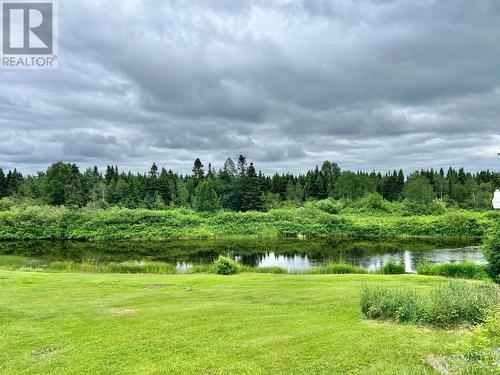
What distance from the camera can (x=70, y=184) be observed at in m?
88.7

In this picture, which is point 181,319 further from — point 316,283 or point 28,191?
point 28,191

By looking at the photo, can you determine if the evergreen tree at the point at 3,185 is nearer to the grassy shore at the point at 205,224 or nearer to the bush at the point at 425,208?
the grassy shore at the point at 205,224

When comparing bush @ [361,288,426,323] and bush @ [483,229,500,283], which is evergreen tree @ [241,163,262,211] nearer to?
bush @ [483,229,500,283]

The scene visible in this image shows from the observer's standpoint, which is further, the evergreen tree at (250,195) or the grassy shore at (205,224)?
the evergreen tree at (250,195)

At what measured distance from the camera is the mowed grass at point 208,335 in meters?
9.38

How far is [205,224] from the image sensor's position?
7506 centimetres

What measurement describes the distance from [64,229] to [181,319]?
66.5 meters

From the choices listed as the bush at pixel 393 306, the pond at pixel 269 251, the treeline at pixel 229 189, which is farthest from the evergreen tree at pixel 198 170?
the bush at pixel 393 306

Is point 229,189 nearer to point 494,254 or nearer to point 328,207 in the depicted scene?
point 328,207

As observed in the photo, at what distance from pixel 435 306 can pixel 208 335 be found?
6.76 meters

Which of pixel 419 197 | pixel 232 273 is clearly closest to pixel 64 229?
pixel 232 273

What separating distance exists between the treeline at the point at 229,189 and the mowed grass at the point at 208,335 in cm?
6804

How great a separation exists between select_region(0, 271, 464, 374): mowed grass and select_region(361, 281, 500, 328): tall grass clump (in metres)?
0.56

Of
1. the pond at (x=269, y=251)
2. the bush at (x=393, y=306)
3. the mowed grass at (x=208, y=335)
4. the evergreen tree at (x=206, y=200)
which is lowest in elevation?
the pond at (x=269, y=251)
